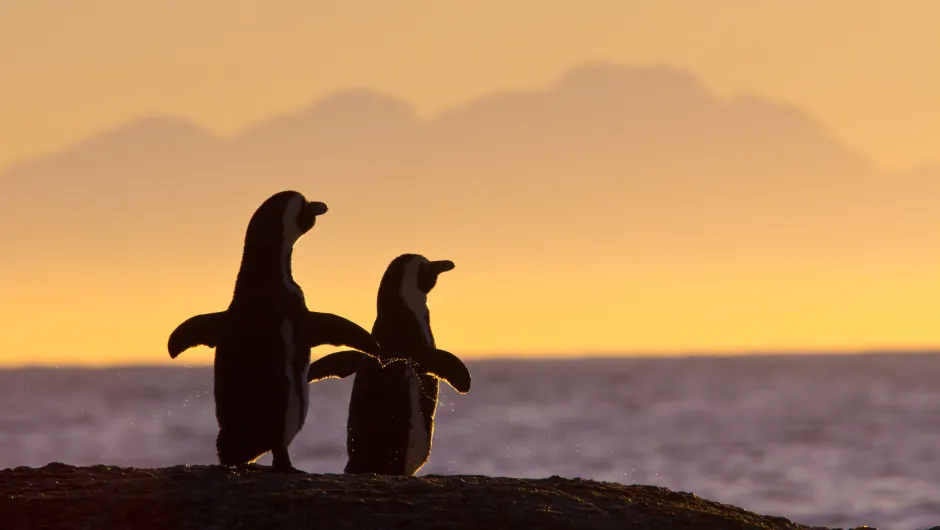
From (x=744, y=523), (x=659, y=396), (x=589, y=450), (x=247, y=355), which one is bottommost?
(x=744, y=523)

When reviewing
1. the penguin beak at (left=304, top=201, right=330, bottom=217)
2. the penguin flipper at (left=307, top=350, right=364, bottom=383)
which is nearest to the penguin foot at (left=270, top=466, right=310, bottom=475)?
the penguin flipper at (left=307, top=350, right=364, bottom=383)

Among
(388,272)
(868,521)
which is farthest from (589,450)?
(388,272)

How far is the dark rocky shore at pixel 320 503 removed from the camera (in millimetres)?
8773

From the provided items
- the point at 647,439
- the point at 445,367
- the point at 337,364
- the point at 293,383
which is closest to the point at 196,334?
the point at 293,383

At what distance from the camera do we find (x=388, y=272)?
12.5m

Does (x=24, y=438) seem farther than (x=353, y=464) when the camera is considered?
Yes

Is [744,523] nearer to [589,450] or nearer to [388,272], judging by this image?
[388,272]

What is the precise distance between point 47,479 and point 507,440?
38760 mm

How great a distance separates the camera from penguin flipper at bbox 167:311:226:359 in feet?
34.9

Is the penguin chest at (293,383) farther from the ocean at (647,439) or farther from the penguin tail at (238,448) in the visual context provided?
the ocean at (647,439)

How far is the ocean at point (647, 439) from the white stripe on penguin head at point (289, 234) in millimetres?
11572

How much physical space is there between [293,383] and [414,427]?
1.80 m

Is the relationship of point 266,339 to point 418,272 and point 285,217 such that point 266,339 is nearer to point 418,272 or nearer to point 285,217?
point 285,217

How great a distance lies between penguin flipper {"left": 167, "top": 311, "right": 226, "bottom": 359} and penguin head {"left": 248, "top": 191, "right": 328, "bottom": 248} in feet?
2.09
